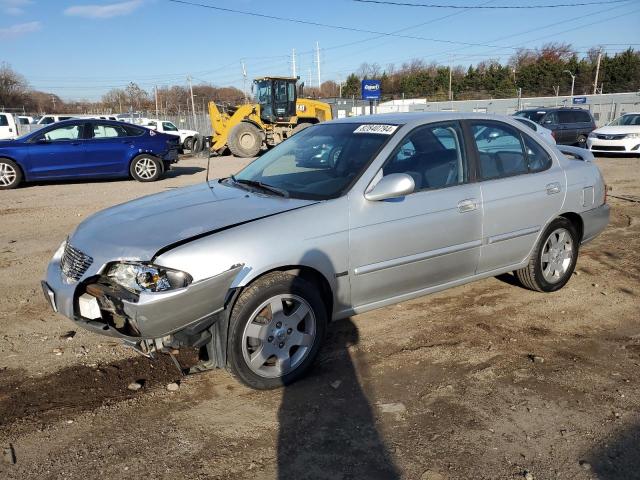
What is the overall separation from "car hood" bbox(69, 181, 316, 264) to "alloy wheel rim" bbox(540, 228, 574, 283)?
2.58 meters

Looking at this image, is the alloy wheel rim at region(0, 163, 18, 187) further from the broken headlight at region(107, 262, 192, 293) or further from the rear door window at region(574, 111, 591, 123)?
the rear door window at region(574, 111, 591, 123)

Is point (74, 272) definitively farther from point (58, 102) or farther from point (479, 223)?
point (58, 102)

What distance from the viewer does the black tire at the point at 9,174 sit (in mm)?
11555

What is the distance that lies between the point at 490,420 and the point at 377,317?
161cm

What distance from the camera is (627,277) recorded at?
17.7ft

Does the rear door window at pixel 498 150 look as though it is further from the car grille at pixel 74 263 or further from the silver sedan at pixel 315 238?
the car grille at pixel 74 263

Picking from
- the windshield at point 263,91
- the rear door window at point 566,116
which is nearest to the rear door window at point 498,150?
the rear door window at point 566,116

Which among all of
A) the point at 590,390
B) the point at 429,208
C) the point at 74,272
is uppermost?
the point at 429,208

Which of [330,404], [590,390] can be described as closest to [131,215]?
[330,404]

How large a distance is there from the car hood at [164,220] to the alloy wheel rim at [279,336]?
58 centimetres

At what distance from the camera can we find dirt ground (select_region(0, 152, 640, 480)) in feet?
8.59

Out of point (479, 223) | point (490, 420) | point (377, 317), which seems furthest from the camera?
point (377, 317)

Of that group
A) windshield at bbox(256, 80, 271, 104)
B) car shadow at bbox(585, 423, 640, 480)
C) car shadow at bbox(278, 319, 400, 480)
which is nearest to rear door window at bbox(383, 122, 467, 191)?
car shadow at bbox(278, 319, 400, 480)

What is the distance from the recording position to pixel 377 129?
4.00 m
